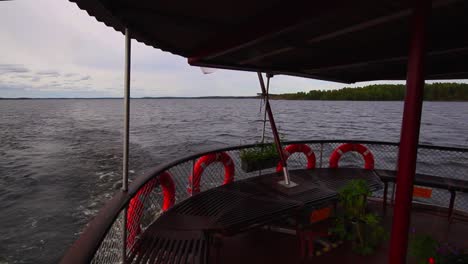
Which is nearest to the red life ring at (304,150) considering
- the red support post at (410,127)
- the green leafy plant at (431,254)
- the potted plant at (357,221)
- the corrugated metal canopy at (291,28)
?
the potted plant at (357,221)

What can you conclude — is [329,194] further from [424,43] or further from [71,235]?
[71,235]

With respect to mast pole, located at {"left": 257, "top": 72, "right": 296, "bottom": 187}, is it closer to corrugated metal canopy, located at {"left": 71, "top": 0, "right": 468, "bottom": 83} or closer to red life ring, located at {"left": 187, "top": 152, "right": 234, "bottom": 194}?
corrugated metal canopy, located at {"left": 71, "top": 0, "right": 468, "bottom": 83}

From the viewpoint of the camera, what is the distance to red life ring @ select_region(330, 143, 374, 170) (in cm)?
548

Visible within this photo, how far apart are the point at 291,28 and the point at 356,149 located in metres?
4.37

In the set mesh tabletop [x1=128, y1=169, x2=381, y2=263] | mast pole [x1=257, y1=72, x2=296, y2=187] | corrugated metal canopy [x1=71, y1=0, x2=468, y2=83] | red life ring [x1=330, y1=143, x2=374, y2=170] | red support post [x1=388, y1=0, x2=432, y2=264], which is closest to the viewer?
red support post [x1=388, y1=0, x2=432, y2=264]

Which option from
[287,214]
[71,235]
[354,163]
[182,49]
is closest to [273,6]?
[182,49]

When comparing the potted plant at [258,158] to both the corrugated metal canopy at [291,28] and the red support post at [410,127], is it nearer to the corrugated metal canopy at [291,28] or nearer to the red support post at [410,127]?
the corrugated metal canopy at [291,28]

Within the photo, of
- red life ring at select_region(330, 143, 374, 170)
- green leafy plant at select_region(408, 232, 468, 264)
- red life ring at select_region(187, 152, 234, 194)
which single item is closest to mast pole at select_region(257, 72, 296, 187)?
red life ring at select_region(187, 152, 234, 194)

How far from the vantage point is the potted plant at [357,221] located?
3010mm

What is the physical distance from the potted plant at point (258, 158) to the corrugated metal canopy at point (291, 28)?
1.61 metres

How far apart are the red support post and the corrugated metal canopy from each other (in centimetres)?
17

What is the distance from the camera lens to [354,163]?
18297 mm

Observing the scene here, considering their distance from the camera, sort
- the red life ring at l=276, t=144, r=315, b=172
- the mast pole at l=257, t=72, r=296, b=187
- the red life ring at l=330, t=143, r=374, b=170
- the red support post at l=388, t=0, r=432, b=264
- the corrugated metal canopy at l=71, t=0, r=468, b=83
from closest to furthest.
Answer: the red support post at l=388, t=0, r=432, b=264 < the corrugated metal canopy at l=71, t=0, r=468, b=83 < the mast pole at l=257, t=72, r=296, b=187 < the red life ring at l=330, t=143, r=374, b=170 < the red life ring at l=276, t=144, r=315, b=172

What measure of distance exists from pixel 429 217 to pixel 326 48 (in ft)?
11.1
